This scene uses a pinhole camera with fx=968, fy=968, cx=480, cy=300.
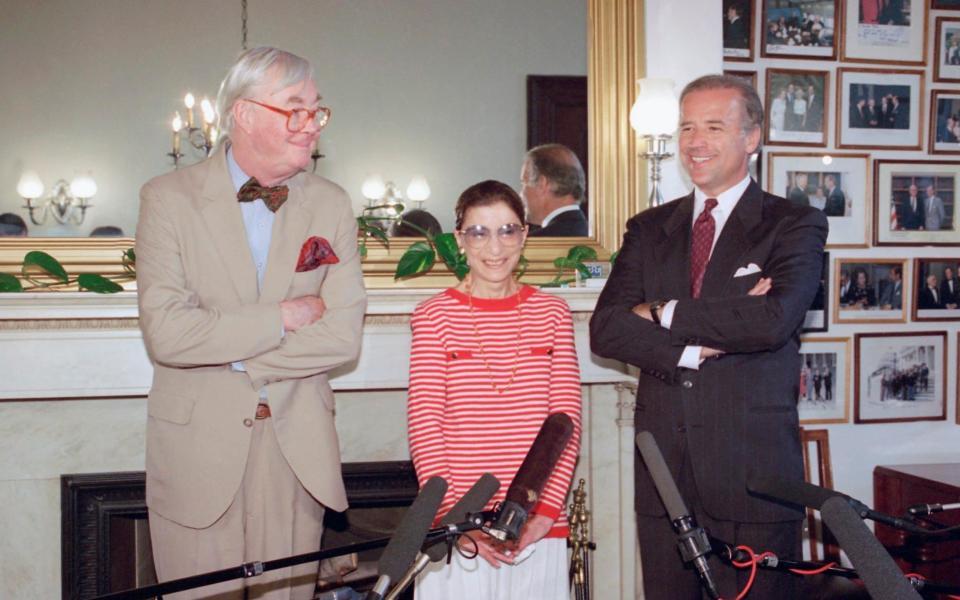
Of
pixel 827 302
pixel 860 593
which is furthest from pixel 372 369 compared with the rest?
pixel 827 302

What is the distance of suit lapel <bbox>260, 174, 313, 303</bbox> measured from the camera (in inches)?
91.6

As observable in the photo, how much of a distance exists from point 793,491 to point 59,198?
8.76 ft

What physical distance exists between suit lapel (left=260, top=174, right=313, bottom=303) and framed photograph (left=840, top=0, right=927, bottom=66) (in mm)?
2684

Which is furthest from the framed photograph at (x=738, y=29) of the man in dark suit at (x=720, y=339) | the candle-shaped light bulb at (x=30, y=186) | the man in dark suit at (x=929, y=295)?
the candle-shaped light bulb at (x=30, y=186)

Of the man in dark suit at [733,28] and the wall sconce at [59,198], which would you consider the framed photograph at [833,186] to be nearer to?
the man in dark suit at [733,28]

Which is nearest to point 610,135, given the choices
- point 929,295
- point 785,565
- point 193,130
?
point 193,130

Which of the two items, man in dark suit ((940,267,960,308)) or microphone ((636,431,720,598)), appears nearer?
microphone ((636,431,720,598))

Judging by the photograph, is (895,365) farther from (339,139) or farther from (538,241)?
(339,139)

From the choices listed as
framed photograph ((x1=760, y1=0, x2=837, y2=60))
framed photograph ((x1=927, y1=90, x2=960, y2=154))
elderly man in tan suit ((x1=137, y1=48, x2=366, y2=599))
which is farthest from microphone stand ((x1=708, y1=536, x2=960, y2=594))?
framed photograph ((x1=927, y1=90, x2=960, y2=154))

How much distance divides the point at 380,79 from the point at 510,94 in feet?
1.53

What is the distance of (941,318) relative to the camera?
4.16m

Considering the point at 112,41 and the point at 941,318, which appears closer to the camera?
the point at 112,41

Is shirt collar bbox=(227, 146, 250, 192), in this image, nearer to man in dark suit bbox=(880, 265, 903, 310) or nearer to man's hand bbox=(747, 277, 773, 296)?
man's hand bbox=(747, 277, 773, 296)

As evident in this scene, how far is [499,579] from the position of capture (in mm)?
2260
